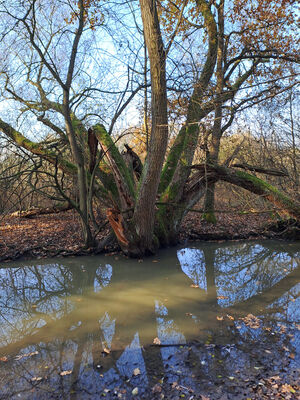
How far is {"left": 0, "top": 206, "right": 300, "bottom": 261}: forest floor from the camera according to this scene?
376 inches

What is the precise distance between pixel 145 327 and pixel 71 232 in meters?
7.04

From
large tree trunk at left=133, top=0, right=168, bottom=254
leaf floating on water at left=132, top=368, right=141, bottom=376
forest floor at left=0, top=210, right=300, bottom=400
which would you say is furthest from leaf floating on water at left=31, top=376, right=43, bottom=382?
large tree trunk at left=133, top=0, right=168, bottom=254

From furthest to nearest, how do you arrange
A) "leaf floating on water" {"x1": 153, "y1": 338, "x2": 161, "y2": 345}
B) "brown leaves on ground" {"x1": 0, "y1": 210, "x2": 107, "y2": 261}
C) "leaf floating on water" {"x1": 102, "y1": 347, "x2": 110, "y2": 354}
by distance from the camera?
1. "brown leaves on ground" {"x1": 0, "y1": 210, "x2": 107, "y2": 261}
2. "leaf floating on water" {"x1": 153, "y1": 338, "x2": 161, "y2": 345}
3. "leaf floating on water" {"x1": 102, "y1": 347, "x2": 110, "y2": 354}

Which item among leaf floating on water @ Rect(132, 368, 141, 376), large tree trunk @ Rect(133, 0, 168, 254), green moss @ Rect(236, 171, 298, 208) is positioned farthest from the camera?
green moss @ Rect(236, 171, 298, 208)

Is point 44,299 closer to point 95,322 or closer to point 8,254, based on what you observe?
point 95,322

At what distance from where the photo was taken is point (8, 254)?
9.26 meters

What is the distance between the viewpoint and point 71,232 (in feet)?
37.4

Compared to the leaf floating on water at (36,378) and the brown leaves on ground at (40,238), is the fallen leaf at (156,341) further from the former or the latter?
the brown leaves on ground at (40,238)

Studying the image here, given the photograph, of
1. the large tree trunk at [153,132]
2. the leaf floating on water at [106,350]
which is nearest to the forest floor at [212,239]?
the leaf floating on water at [106,350]

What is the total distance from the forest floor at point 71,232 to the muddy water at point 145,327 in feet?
2.64

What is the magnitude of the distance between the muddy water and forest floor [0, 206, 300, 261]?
0.81 metres

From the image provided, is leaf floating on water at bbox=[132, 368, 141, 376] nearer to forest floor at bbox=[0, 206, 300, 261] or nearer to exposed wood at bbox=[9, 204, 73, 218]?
forest floor at bbox=[0, 206, 300, 261]

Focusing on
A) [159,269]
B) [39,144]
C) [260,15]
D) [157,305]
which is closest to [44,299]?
[157,305]

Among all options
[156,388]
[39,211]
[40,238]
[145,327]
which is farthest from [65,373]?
[39,211]
